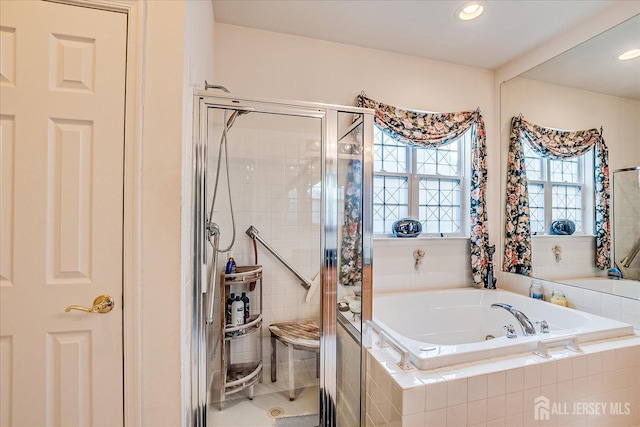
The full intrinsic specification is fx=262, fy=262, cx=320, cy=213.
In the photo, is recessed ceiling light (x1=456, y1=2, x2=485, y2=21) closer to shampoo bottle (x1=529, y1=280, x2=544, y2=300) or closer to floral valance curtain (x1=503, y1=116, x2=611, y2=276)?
floral valance curtain (x1=503, y1=116, x2=611, y2=276)

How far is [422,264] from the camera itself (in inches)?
96.0

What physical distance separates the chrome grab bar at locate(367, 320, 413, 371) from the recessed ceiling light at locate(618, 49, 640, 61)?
7.96 ft

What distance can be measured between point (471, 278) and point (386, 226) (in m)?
1.00

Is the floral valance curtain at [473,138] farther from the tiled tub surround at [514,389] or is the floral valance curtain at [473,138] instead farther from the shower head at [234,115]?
the shower head at [234,115]

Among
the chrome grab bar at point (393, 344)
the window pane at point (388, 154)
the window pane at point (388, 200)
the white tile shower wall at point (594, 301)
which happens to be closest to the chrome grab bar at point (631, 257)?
the white tile shower wall at point (594, 301)

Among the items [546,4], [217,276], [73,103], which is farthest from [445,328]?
[73,103]

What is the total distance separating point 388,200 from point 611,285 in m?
1.68

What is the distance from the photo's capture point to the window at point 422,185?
2436 mm

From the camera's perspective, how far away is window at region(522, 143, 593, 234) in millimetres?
2119

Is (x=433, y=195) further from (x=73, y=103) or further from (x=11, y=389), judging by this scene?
(x=11, y=389)

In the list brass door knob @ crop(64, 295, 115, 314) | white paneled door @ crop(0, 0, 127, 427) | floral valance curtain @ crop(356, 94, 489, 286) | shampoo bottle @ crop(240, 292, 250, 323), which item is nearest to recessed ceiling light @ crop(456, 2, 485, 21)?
floral valance curtain @ crop(356, 94, 489, 286)

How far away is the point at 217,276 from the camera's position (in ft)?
5.43

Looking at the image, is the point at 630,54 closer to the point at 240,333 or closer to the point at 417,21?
the point at 417,21

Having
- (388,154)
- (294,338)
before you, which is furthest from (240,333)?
(388,154)
